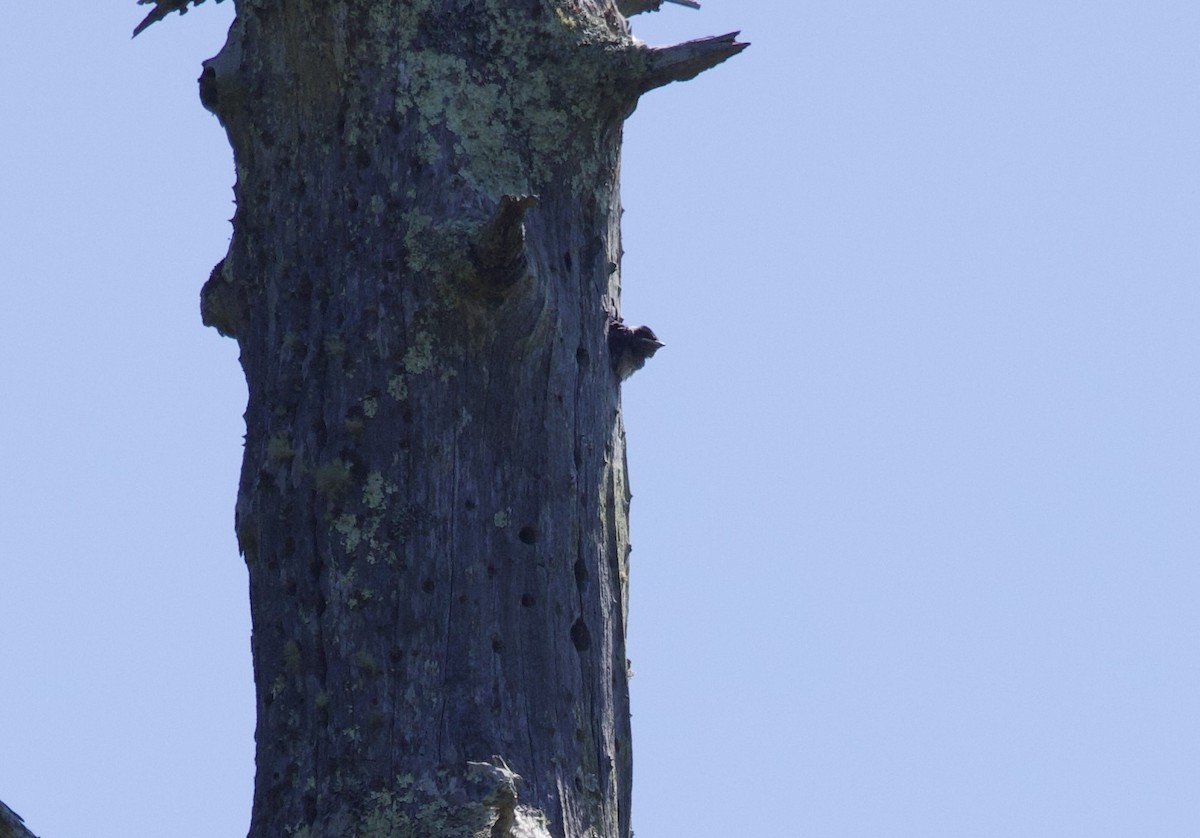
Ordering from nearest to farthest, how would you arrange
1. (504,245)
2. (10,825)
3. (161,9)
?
(10,825) → (504,245) → (161,9)

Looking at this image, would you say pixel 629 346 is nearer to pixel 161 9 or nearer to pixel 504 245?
pixel 504 245

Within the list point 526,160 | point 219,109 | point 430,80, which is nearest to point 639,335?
point 526,160

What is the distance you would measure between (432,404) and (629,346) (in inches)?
23.2

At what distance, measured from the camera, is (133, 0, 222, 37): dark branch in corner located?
510 centimetres

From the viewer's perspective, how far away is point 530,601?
3717 millimetres

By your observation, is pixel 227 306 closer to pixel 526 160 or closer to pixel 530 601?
pixel 526 160

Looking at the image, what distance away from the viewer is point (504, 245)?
12.0 feet

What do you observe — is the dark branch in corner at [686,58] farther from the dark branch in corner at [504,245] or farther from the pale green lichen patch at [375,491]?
the pale green lichen patch at [375,491]

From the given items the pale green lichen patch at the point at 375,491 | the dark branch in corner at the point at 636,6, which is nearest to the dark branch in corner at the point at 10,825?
the pale green lichen patch at the point at 375,491

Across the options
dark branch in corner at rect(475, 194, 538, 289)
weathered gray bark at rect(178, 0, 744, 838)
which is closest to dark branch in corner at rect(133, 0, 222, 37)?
weathered gray bark at rect(178, 0, 744, 838)

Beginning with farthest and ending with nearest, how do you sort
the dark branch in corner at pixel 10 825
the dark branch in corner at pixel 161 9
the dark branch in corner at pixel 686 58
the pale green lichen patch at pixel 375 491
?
the dark branch in corner at pixel 161 9 → the dark branch in corner at pixel 686 58 → the pale green lichen patch at pixel 375 491 → the dark branch in corner at pixel 10 825

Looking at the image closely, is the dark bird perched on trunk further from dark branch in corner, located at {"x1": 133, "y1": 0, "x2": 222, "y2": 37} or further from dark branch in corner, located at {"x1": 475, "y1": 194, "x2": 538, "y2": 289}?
dark branch in corner, located at {"x1": 133, "y1": 0, "x2": 222, "y2": 37}

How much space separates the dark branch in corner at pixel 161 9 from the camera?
16.7ft

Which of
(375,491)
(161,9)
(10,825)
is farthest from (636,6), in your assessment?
(10,825)
